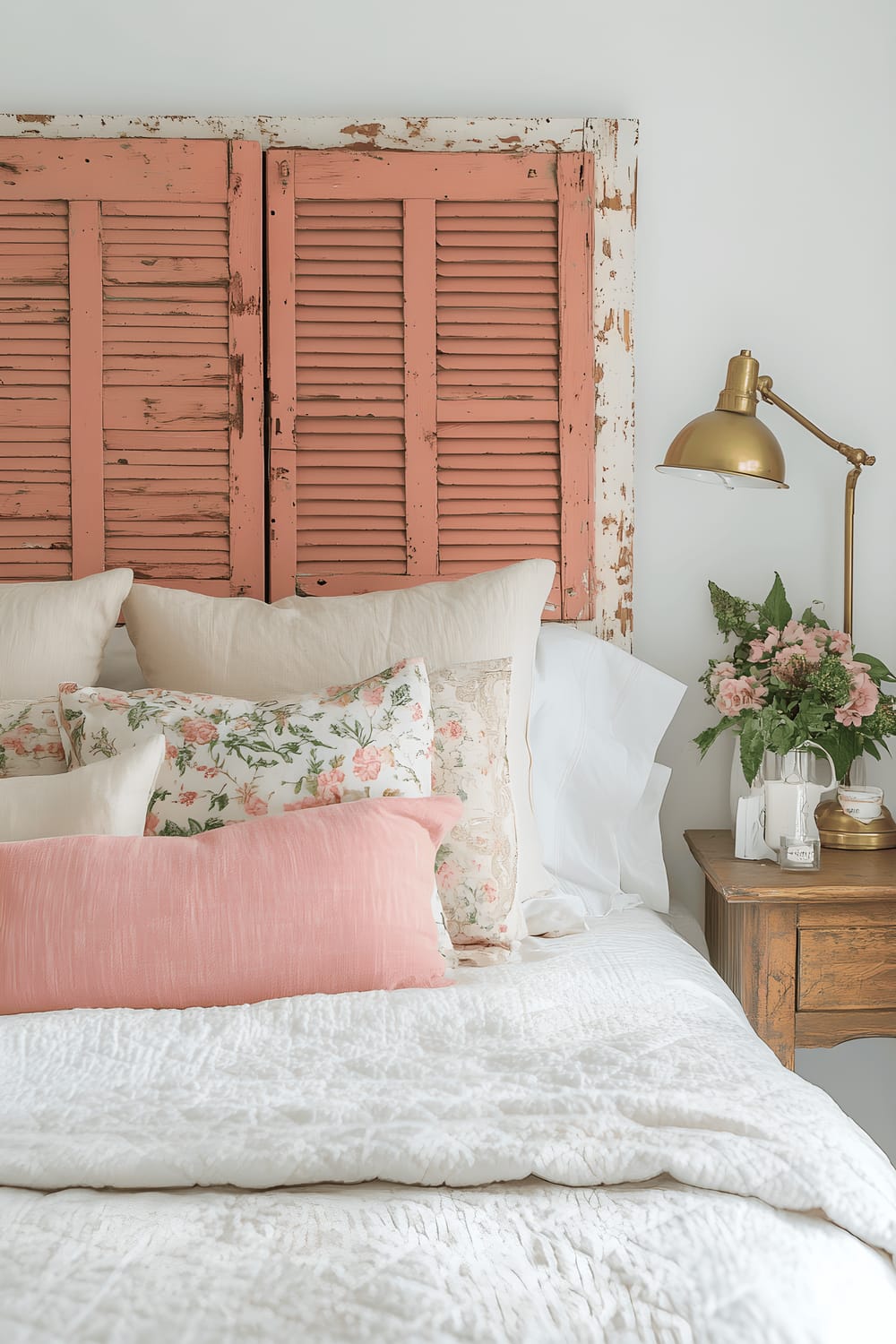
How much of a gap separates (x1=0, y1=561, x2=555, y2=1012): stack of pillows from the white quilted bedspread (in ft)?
0.36

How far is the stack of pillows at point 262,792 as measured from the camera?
114 cm

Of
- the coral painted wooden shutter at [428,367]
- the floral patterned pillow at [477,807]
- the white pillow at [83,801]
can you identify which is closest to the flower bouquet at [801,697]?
the coral painted wooden shutter at [428,367]

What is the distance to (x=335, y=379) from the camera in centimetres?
203

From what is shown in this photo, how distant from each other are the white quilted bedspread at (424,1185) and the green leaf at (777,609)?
1108 mm

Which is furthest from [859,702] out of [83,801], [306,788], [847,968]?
[83,801]

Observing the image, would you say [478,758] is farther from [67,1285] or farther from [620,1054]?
[67,1285]

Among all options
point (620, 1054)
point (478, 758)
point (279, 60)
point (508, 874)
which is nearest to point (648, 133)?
point (279, 60)

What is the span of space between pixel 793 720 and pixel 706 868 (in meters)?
0.31

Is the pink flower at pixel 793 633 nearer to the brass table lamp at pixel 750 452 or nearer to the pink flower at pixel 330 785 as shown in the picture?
the brass table lamp at pixel 750 452

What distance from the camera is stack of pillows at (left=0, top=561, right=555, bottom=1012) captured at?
1.14 m

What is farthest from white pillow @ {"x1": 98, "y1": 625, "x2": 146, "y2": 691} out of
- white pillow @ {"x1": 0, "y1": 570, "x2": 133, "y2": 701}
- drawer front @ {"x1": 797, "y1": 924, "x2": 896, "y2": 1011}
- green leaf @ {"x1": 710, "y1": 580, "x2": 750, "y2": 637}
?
drawer front @ {"x1": 797, "y1": 924, "x2": 896, "y2": 1011}

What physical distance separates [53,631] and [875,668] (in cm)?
145

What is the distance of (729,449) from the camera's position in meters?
1.78

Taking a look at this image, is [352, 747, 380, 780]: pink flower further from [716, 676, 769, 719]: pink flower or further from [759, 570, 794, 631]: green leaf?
[759, 570, 794, 631]: green leaf
